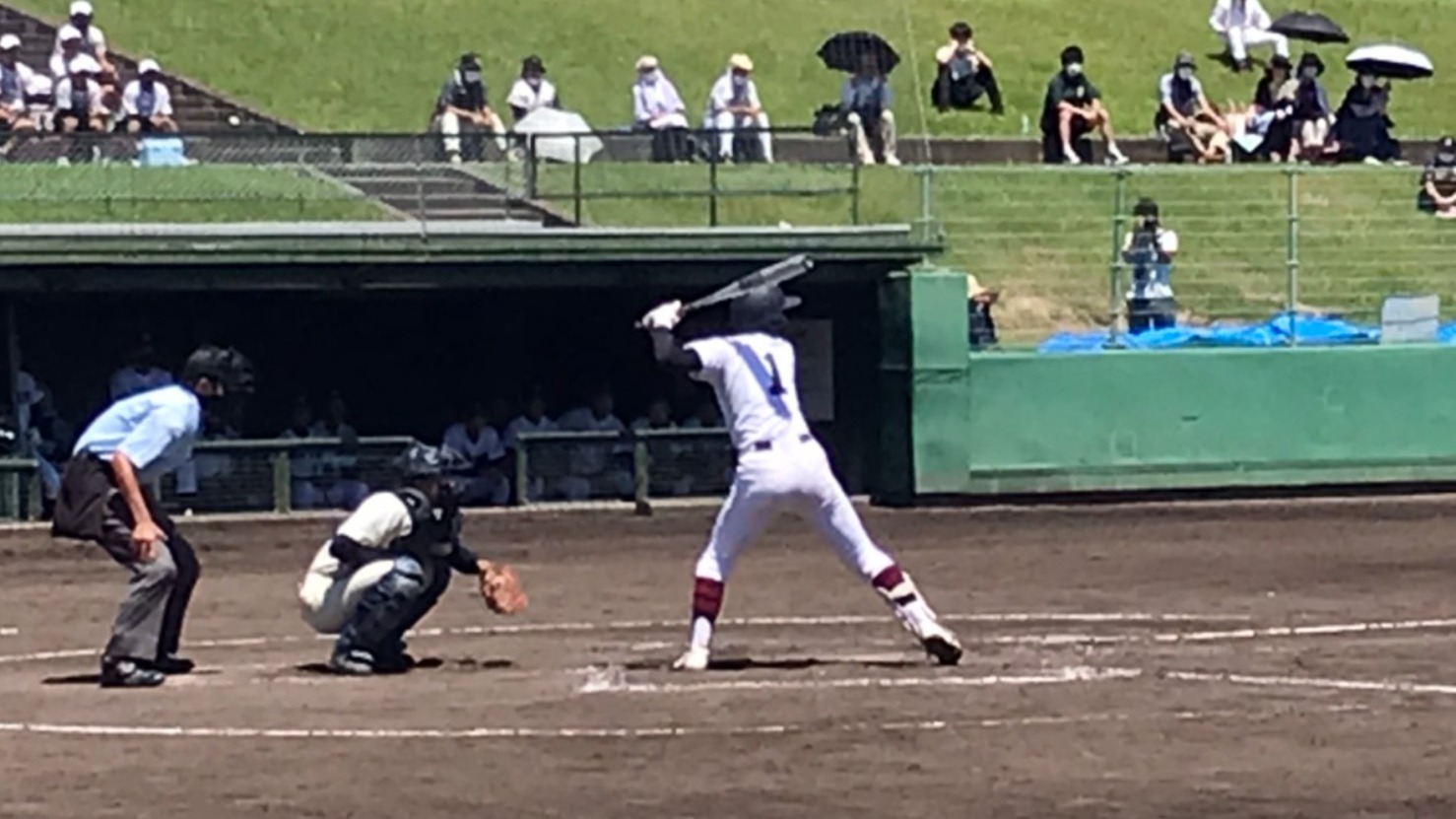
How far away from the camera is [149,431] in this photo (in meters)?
13.1

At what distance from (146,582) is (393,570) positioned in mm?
1081

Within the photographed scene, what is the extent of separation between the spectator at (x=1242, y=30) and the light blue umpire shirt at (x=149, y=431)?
2429 cm

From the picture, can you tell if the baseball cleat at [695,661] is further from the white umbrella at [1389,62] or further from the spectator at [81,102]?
the white umbrella at [1389,62]

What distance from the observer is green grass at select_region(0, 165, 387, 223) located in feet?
80.6

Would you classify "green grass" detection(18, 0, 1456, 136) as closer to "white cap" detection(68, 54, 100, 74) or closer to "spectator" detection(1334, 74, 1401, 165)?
"white cap" detection(68, 54, 100, 74)

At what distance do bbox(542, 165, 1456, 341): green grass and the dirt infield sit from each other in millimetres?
6171

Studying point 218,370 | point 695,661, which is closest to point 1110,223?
point 695,661

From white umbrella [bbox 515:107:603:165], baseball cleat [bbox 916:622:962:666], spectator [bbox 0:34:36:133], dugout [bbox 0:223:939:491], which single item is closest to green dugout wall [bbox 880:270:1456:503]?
dugout [bbox 0:223:939:491]

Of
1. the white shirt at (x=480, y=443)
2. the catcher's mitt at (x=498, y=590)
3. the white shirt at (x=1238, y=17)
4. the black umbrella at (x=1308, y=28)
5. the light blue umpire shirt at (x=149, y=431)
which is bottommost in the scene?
the white shirt at (x=480, y=443)

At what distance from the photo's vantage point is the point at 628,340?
86.3 ft

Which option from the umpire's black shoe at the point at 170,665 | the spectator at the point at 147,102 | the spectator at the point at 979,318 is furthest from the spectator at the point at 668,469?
the umpire's black shoe at the point at 170,665

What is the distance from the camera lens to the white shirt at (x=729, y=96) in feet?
92.3

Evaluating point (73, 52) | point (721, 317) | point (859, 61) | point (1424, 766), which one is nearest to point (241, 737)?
point (1424, 766)

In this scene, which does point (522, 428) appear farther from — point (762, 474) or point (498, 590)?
point (762, 474)
